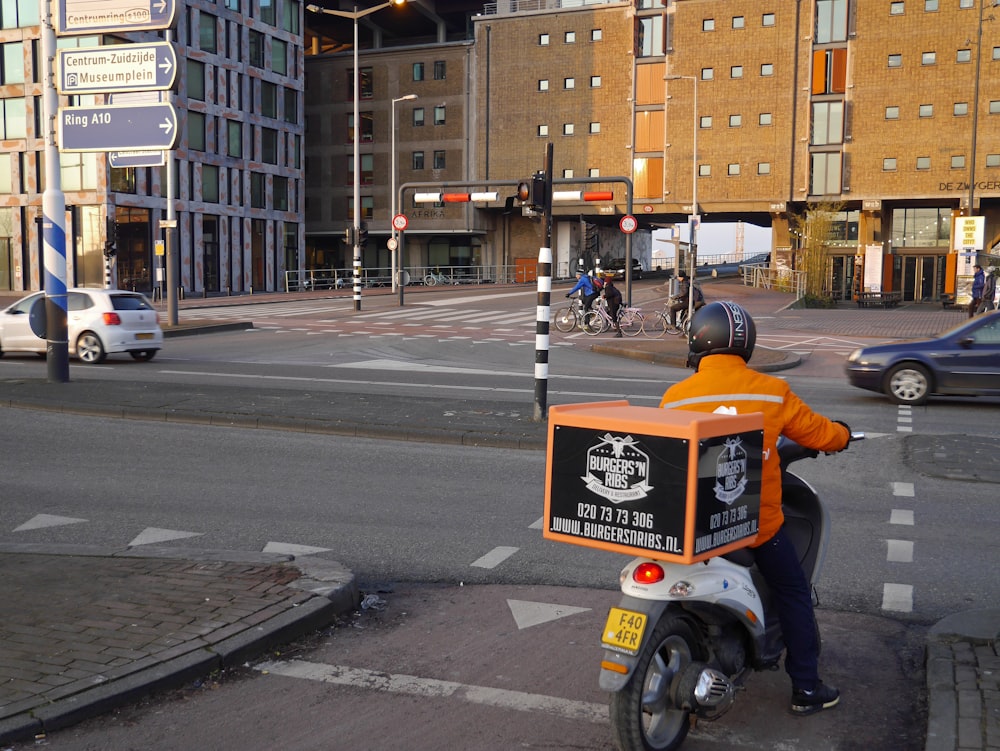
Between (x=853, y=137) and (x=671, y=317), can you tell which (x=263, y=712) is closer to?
(x=671, y=317)

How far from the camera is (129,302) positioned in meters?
20.6

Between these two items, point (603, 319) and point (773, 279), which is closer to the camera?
point (603, 319)

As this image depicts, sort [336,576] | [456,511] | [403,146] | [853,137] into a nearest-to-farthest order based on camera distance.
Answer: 1. [336,576]
2. [456,511]
3. [853,137]
4. [403,146]

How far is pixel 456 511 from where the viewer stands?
25.5ft

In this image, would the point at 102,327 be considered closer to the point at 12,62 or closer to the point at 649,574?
the point at 649,574

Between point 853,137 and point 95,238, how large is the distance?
132 ft

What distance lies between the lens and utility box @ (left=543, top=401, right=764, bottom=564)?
349 cm

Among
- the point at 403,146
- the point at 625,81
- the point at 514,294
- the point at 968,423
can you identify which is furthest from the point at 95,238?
the point at 968,423

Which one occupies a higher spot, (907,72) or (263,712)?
(907,72)

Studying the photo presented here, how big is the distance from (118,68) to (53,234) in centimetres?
240

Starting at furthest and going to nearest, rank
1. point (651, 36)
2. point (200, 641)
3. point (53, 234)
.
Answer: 1. point (651, 36)
2. point (53, 234)
3. point (200, 641)

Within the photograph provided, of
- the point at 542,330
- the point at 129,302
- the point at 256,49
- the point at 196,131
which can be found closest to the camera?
the point at 542,330

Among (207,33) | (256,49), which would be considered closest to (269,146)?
(256,49)

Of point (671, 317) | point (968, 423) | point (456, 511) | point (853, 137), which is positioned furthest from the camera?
point (853, 137)
